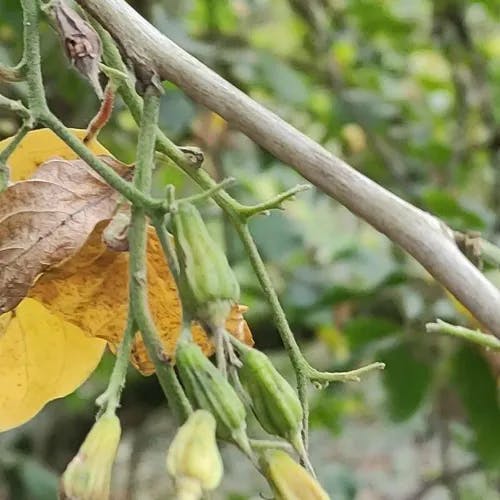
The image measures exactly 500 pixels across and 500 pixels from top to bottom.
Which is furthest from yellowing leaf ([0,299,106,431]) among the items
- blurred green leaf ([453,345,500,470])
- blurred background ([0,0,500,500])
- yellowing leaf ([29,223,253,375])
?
blurred green leaf ([453,345,500,470])

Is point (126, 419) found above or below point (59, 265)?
below

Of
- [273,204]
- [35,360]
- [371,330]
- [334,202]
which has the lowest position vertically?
[334,202]

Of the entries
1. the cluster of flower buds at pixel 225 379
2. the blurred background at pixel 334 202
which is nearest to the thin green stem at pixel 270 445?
the cluster of flower buds at pixel 225 379

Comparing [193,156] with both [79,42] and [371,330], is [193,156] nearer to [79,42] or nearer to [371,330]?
[79,42]

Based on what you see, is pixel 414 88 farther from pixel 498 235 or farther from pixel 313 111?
pixel 498 235

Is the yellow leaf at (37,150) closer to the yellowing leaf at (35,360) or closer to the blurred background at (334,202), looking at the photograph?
the yellowing leaf at (35,360)

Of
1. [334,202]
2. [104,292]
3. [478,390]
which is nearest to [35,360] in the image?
[104,292]

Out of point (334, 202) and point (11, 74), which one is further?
point (334, 202)

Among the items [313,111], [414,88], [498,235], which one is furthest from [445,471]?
[414,88]
